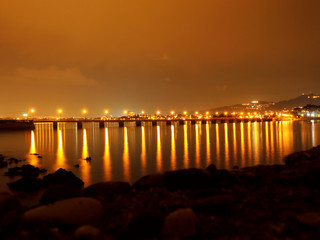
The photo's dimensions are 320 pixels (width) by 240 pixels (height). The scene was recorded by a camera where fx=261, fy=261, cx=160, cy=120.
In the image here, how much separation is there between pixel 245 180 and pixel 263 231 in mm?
4515

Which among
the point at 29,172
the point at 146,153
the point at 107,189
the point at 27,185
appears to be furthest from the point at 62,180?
the point at 146,153

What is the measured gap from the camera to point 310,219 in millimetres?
5707

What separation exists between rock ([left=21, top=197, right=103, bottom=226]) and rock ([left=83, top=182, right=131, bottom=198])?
1958 mm

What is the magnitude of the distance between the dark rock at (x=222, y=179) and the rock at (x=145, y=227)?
149 inches

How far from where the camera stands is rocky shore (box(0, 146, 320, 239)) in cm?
569

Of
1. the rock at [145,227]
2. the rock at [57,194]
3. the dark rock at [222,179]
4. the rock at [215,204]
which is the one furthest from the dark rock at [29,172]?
the rock at [215,204]

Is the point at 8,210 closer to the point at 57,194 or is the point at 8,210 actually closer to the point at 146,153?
the point at 57,194

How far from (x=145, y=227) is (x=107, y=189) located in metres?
4.23

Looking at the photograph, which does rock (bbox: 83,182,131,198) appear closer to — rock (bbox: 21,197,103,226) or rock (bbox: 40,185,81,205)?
rock (bbox: 40,185,81,205)

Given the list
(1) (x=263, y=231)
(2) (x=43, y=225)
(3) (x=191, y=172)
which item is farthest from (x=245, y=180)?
(2) (x=43, y=225)

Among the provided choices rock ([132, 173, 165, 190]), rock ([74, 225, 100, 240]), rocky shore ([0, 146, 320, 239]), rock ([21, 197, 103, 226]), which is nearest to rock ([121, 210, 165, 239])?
rocky shore ([0, 146, 320, 239])

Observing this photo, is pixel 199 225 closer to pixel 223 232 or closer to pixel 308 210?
pixel 223 232

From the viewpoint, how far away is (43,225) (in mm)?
6332

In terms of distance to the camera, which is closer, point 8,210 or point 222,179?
point 8,210
